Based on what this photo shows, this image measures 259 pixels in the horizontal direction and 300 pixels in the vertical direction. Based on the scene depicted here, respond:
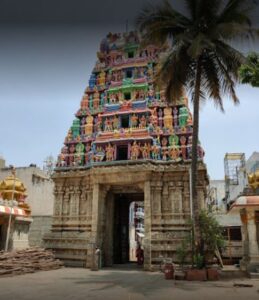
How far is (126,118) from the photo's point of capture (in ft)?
78.3

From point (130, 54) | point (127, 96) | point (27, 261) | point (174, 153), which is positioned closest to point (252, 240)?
point (174, 153)

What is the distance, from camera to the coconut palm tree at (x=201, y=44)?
571 inches

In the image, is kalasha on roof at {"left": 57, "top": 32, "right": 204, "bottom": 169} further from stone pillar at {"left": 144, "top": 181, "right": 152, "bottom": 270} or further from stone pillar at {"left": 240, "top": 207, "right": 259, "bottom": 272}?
stone pillar at {"left": 240, "top": 207, "right": 259, "bottom": 272}

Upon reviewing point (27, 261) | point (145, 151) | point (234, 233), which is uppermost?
point (145, 151)

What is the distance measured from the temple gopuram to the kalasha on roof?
70 millimetres

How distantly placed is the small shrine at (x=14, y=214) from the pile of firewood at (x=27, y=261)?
187 cm

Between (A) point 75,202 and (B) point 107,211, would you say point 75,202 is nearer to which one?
(A) point 75,202

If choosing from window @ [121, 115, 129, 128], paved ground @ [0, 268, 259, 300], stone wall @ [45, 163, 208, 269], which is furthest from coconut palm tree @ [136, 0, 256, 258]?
window @ [121, 115, 129, 128]

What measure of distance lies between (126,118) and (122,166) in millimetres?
4598

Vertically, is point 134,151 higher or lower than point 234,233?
higher

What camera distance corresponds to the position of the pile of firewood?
15.7 m

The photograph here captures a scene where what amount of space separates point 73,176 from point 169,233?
800cm

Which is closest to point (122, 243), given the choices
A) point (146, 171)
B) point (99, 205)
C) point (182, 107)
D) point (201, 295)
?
point (99, 205)

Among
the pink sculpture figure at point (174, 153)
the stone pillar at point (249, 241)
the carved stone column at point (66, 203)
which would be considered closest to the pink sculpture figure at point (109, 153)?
the carved stone column at point (66, 203)
